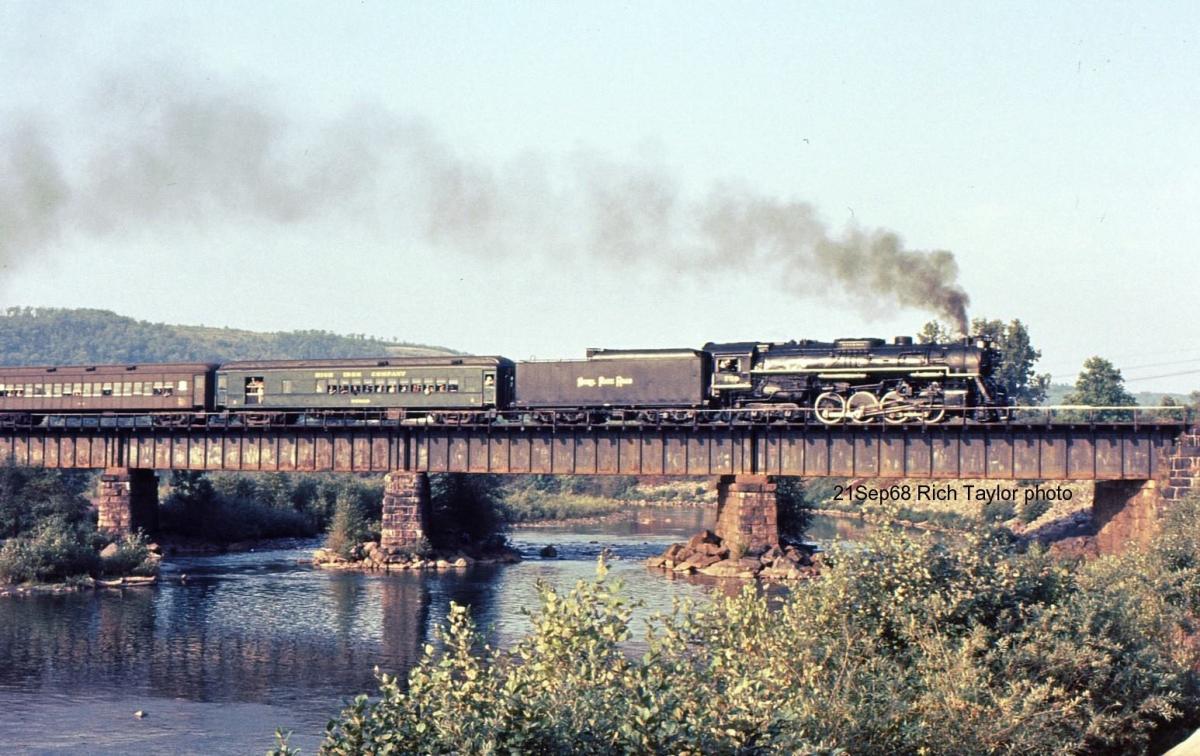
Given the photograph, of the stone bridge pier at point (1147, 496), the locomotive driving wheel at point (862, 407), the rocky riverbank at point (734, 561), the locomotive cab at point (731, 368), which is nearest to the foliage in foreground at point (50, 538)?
the rocky riverbank at point (734, 561)

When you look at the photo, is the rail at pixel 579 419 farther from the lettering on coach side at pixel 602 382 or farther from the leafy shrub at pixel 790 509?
the leafy shrub at pixel 790 509

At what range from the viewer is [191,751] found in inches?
1096

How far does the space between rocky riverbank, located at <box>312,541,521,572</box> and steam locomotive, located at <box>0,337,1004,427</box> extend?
6814 mm

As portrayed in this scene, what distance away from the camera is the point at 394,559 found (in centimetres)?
6203

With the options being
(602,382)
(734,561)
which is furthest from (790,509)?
(602,382)

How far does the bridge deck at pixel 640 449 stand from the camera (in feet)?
175

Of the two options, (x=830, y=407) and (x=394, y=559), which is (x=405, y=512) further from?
(x=830, y=407)

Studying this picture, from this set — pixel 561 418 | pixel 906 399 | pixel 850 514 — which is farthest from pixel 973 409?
pixel 850 514

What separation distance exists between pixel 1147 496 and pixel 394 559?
34.7m

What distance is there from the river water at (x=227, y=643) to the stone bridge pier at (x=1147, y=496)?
16.7 metres

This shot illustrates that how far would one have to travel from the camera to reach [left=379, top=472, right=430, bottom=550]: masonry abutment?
61.9m

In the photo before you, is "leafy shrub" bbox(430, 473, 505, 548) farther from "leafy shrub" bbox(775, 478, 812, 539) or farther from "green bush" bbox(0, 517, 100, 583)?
"green bush" bbox(0, 517, 100, 583)

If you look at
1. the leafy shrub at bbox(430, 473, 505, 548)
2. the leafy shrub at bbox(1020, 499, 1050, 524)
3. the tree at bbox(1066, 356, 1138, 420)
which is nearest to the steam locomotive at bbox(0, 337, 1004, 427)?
the leafy shrub at bbox(430, 473, 505, 548)

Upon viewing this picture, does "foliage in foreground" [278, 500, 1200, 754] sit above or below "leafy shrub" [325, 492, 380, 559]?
above
